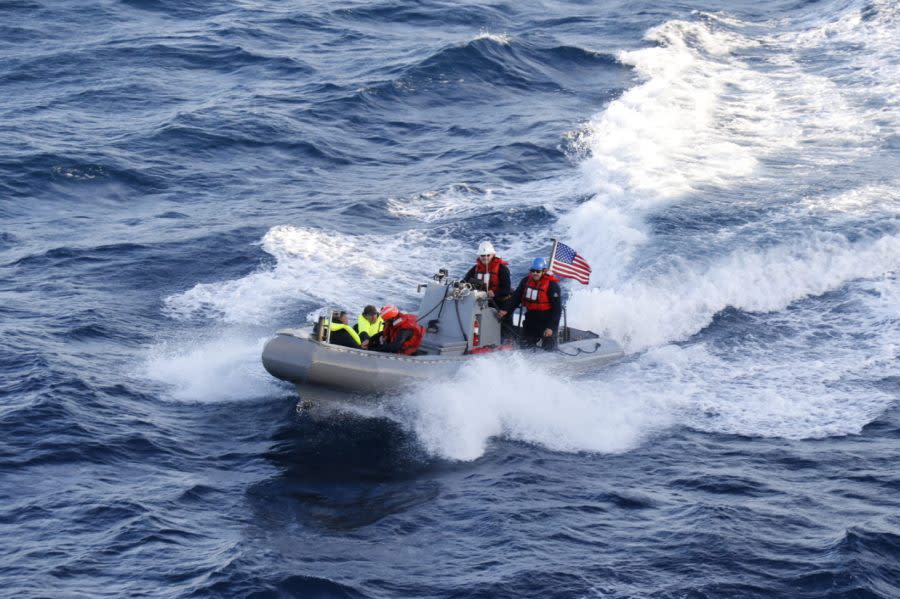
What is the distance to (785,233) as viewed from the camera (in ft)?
70.2

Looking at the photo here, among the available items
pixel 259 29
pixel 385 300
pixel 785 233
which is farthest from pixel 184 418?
pixel 259 29

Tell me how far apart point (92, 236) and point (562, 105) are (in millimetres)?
13808

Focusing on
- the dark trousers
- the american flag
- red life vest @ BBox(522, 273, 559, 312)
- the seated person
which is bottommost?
the seated person

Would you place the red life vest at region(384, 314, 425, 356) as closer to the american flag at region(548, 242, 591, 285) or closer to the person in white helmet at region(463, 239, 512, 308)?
the person in white helmet at region(463, 239, 512, 308)

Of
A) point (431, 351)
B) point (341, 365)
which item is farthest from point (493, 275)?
point (341, 365)

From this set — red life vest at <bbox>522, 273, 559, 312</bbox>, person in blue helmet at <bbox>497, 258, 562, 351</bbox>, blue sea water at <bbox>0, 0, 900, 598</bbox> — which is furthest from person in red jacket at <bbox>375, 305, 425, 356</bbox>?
red life vest at <bbox>522, 273, 559, 312</bbox>

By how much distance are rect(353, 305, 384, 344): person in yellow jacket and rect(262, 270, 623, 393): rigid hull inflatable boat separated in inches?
24.1

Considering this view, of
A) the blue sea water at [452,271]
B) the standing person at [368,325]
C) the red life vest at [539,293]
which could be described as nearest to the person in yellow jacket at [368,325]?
the standing person at [368,325]

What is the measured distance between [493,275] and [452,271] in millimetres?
3787

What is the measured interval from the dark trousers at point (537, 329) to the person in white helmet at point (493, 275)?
470mm

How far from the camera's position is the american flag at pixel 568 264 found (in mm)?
17562

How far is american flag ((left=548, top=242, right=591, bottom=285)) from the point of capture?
1756 centimetres

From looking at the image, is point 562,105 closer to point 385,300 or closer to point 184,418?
point 385,300

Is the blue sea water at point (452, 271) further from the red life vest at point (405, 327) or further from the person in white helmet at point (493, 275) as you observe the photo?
the person in white helmet at point (493, 275)
